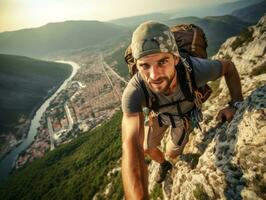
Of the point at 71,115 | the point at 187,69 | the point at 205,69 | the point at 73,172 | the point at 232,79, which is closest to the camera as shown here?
the point at 187,69

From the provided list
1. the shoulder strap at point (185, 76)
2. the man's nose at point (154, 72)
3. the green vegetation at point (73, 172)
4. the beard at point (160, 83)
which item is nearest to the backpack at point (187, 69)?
the shoulder strap at point (185, 76)

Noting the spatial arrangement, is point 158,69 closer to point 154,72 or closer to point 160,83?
point 154,72

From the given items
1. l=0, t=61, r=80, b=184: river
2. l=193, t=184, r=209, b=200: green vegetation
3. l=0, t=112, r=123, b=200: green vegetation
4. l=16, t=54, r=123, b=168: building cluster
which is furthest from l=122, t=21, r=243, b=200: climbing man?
l=16, t=54, r=123, b=168: building cluster

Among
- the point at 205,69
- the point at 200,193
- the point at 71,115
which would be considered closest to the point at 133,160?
the point at 200,193

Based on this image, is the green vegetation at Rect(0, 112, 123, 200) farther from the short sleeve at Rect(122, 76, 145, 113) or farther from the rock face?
the short sleeve at Rect(122, 76, 145, 113)

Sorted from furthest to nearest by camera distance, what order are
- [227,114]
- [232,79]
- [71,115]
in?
[71,115] → [227,114] → [232,79]

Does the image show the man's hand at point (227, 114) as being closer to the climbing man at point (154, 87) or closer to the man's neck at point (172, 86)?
the climbing man at point (154, 87)
